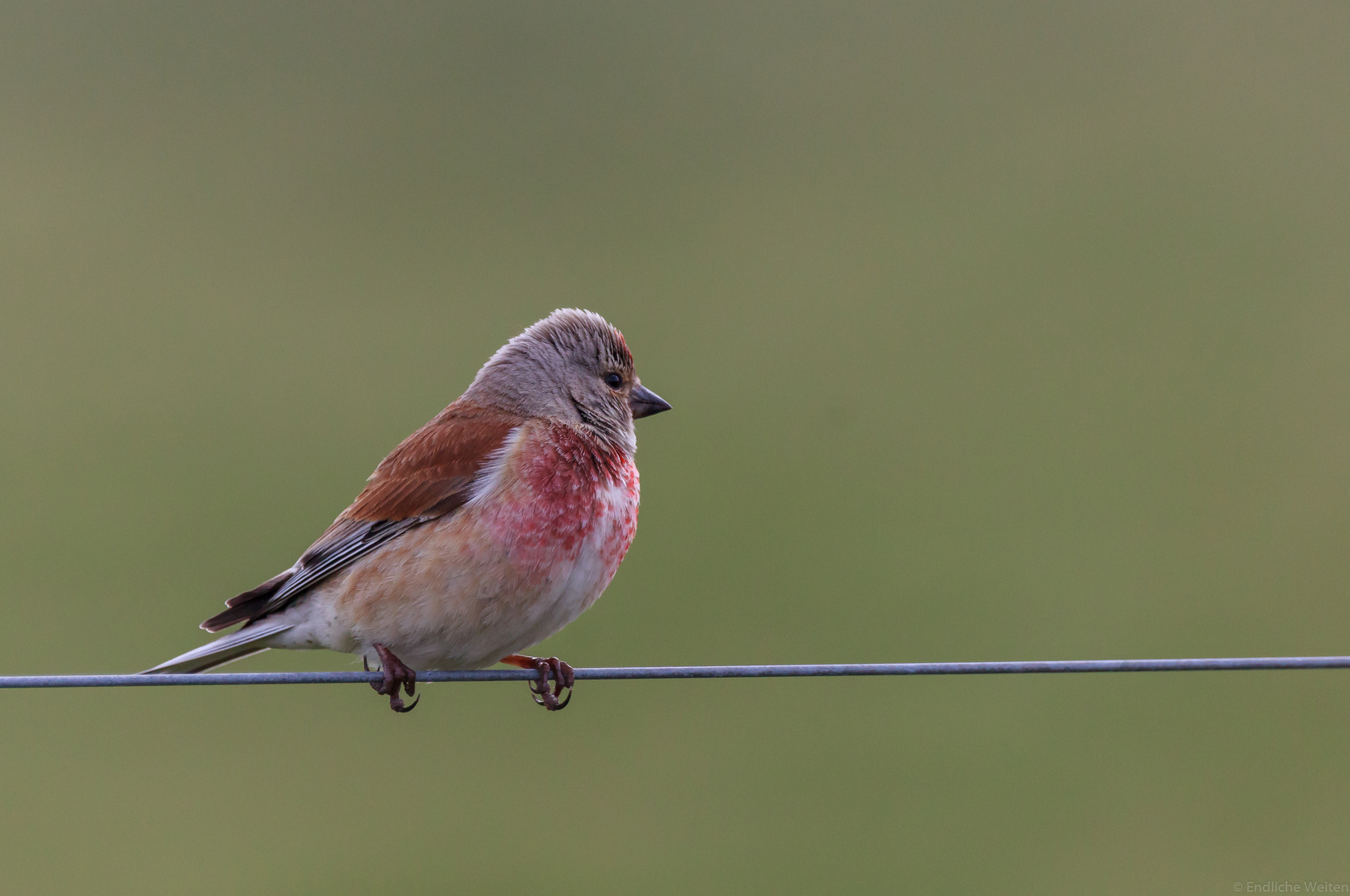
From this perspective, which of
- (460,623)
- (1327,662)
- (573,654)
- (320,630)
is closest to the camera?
(1327,662)

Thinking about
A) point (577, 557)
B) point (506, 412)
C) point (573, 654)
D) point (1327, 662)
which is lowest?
point (573, 654)

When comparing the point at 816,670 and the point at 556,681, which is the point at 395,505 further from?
the point at 816,670

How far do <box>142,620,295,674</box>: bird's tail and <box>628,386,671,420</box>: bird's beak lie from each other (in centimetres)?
122

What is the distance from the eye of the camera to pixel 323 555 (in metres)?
3.38

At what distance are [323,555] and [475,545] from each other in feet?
1.70

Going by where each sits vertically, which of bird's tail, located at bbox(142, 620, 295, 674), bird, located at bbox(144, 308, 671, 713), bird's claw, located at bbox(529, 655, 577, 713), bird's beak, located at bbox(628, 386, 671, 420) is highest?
bird's beak, located at bbox(628, 386, 671, 420)

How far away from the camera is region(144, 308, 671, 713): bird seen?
3115 mm

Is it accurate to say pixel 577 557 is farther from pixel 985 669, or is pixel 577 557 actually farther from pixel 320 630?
pixel 985 669

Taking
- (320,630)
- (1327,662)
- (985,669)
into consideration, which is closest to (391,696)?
(320,630)

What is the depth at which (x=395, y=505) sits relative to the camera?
3.36m

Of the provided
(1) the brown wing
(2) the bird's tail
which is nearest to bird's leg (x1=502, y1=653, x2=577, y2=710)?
(1) the brown wing

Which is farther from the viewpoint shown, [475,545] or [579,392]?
[579,392]

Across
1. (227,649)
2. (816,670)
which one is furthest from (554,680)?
(816,670)

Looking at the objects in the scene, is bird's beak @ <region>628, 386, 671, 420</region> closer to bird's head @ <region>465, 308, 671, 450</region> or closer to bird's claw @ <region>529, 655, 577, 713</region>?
bird's head @ <region>465, 308, 671, 450</region>
